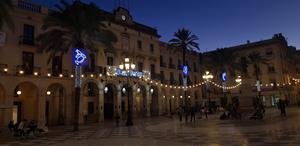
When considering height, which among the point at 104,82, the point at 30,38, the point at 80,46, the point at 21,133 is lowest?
the point at 21,133

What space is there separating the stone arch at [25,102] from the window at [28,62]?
72.1 inches

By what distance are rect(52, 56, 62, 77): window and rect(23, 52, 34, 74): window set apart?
8.13 ft

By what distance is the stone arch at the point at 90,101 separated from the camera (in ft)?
123

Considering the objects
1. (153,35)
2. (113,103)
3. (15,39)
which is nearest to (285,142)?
(15,39)

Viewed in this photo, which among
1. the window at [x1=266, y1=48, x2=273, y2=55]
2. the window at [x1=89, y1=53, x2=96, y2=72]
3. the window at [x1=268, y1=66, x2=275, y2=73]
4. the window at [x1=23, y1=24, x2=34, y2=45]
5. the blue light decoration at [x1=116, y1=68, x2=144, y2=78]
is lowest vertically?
the blue light decoration at [x1=116, y1=68, x2=144, y2=78]

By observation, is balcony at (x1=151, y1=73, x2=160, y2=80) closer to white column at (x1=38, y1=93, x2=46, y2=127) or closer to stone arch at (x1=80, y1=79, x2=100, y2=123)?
stone arch at (x1=80, y1=79, x2=100, y2=123)

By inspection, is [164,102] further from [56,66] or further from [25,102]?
A: [25,102]

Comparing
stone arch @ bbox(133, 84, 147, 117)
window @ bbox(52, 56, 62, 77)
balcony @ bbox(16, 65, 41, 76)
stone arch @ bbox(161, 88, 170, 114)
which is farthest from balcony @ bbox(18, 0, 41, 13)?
stone arch @ bbox(161, 88, 170, 114)

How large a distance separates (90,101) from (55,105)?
5.84m

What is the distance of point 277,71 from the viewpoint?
6419 cm

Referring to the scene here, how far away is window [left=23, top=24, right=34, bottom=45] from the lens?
31.1 metres

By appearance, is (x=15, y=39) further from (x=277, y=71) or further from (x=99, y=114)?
(x=277, y=71)

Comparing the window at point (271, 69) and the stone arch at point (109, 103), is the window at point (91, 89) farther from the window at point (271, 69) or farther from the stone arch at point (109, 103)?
the window at point (271, 69)

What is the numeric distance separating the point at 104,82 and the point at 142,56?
987cm
